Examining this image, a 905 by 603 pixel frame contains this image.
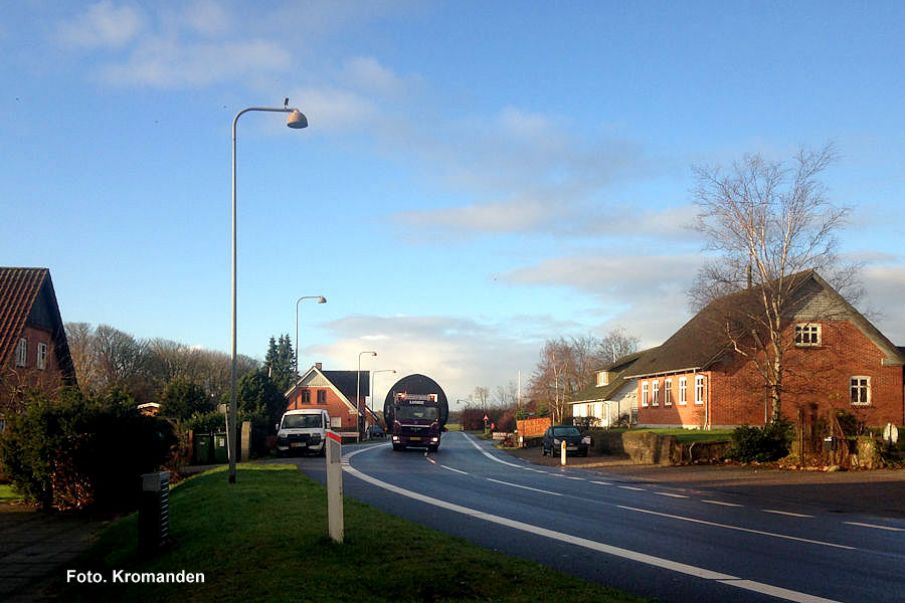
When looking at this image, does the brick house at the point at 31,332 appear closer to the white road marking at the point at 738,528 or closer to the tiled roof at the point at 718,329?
the white road marking at the point at 738,528

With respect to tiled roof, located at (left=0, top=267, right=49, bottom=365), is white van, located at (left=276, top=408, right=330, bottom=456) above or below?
below

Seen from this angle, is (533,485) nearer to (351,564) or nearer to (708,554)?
(708,554)

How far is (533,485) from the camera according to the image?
24.1 m

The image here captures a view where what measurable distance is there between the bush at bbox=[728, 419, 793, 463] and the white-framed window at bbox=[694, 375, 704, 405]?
14.1m

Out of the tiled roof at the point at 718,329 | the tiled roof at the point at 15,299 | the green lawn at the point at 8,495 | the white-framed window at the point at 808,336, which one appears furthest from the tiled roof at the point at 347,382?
the green lawn at the point at 8,495

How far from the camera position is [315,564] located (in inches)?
359

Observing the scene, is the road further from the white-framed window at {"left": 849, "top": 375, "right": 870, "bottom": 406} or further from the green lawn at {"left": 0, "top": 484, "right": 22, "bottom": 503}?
→ the white-framed window at {"left": 849, "top": 375, "right": 870, "bottom": 406}

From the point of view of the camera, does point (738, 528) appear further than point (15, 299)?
No

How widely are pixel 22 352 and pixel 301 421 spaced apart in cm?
1274

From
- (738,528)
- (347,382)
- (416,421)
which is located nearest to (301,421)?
(416,421)

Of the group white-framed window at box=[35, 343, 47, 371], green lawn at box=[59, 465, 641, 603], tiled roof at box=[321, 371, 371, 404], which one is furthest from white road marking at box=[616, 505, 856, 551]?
tiled roof at box=[321, 371, 371, 404]

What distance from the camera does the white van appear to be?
3950 cm

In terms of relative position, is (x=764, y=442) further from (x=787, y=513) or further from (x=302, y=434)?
(x=302, y=434)

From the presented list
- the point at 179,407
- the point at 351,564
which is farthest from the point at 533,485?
the point at 179,407
